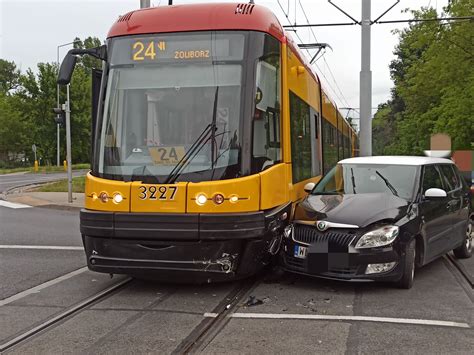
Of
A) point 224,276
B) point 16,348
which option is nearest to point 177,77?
point 224,276

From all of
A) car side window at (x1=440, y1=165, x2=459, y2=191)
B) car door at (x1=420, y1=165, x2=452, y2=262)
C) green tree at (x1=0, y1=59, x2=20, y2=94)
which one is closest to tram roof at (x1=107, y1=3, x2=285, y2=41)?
car door at (x1=420, y1=165, x2=452, y2=262)

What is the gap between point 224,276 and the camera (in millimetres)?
6137

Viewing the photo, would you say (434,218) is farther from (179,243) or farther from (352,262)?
(179,243)

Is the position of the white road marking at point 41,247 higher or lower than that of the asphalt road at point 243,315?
lower

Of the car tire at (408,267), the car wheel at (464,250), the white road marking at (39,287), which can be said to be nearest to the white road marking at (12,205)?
the white road marking at (39,287)

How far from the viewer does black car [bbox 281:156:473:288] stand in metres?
6.30

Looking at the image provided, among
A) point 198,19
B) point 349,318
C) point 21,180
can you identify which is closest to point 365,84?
point 198,19

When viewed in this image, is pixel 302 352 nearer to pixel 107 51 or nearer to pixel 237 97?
pixel 237 97

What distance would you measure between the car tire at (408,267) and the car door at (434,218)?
46 cm

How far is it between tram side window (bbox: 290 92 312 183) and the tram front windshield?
54.4 inches

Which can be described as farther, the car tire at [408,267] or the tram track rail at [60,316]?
the car tire at [408,267]

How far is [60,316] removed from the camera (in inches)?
218

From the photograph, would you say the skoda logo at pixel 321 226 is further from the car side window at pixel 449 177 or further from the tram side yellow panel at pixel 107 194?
the car side window at pixel 449 177

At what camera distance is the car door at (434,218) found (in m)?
7.06
